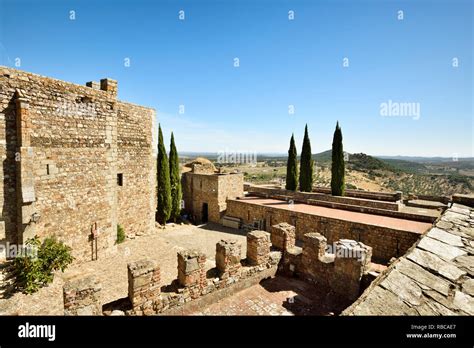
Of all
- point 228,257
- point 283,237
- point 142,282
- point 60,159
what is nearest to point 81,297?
point 142,282

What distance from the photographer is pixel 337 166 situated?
1925 centimetres

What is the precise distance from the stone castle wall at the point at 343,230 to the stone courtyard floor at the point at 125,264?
84.5 inches

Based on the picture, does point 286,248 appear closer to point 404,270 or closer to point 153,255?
point 404,270

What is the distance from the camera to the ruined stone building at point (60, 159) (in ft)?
23.8

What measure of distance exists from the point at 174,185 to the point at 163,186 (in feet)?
4.33

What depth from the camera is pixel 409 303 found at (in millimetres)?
2373

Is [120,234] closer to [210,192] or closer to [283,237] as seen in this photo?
[210,192]

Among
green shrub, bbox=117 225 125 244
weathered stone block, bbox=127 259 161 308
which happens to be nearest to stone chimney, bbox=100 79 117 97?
green shrub, bbox=117 225 125 244

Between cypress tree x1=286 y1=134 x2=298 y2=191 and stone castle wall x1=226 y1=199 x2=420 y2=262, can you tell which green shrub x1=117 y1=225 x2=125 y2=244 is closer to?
stone castle wall x1=226 y1=199 x2=420 y2=262

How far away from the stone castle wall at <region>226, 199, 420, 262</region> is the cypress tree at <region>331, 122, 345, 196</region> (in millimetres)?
7156

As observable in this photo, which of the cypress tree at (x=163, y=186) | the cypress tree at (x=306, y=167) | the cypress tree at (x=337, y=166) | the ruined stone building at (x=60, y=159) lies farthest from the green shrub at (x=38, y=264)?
the cypress tree at (x=306, y=167)

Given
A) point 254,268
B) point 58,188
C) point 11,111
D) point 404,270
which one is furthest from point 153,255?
point 404,270

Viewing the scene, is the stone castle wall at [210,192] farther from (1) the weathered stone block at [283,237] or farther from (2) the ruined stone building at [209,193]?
(1) the weathered stone block at [283,237]

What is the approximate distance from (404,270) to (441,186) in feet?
220
